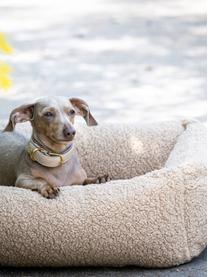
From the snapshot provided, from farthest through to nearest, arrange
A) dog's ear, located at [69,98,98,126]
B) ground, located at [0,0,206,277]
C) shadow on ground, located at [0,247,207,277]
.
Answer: ground, located at [0,0,206,277] → dog's ear, located at [69,98,98,126] → shadow on ground, located at [0,247,207,277]

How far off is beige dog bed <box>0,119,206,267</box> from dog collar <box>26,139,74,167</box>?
213mm

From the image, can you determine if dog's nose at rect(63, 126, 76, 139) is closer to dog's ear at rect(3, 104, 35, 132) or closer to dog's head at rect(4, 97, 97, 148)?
dog's head at rect(4, 97, 97, 148)

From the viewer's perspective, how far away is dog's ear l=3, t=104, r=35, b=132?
3.44 metres

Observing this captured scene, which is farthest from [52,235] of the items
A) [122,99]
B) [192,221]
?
[122,99]

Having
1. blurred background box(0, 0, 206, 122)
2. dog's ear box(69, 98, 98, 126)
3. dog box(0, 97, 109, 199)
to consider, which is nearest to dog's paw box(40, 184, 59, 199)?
dog box(0, 97, 109, 199)

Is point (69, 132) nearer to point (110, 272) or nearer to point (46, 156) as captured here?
point (46, 156)

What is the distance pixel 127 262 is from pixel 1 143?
34.2 inches

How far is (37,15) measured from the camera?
850cm

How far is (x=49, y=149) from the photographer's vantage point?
3.46m

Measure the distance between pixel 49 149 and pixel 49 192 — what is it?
272 mm

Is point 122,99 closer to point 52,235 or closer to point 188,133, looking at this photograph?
point 188,133

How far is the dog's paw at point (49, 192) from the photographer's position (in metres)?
3.23

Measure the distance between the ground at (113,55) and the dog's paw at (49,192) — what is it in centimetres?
192

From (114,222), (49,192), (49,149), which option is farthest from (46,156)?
(114,222)
